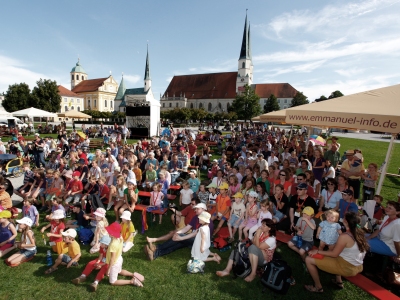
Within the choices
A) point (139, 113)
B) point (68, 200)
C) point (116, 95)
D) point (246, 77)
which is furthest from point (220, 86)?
point (68, 200)

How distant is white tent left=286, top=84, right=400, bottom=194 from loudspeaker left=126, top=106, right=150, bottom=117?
22.0 meters

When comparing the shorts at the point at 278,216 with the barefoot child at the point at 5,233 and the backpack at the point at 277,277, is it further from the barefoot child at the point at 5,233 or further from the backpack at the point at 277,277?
the barefoot child at the point at 5,233

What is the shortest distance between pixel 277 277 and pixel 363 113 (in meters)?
3.32

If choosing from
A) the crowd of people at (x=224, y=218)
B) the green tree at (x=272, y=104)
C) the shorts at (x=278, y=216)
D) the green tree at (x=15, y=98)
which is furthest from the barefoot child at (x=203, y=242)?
the green tree at (x=272, y=104)

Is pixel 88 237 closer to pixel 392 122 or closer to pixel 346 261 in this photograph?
pixel 346 261

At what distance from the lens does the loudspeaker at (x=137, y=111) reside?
84.1 ft

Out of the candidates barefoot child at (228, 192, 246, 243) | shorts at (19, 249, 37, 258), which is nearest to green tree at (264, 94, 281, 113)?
barefoot child at (228, 192, 246, 243)

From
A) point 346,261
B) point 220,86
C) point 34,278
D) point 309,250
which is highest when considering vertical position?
point 220,86

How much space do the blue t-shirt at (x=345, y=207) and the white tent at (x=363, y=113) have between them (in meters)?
1.24

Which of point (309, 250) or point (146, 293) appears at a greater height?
point (309, 250)

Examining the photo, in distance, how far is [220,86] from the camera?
297 feet

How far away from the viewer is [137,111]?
26.2m

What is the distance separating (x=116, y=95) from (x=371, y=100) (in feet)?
342

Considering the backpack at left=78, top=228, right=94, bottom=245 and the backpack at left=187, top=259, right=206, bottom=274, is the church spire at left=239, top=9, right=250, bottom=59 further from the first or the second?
the backpack at left=187, top=259, right=206, bottom=274
